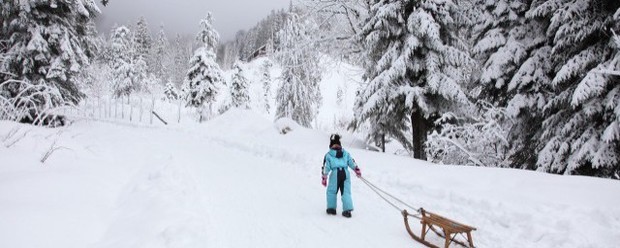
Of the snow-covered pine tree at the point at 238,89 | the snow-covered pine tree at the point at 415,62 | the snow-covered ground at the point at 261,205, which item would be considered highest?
the snow-covered pine tree at the point at 238,89

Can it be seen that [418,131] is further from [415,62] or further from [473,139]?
[415,62]

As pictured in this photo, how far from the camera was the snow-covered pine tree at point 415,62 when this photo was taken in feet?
37.2

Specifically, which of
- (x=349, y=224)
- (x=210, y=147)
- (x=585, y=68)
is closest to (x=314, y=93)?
(x=210, y=147)

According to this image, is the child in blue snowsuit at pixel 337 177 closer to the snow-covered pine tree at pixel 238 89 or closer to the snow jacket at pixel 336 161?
the snow jacket at pixel 336 161

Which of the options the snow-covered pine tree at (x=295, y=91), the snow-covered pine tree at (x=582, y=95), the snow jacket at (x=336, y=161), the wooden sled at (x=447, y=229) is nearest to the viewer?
the wooden sled at (x=447, y=229)

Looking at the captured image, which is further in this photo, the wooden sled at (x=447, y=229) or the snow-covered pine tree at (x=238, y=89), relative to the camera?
the snow-covered pine tree at (x=238, y=89)

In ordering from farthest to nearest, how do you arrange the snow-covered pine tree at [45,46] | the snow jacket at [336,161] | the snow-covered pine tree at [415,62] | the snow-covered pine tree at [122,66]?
the snow-covered pine tree at [122,66]
the snow-covered pine tree at [45,46]
the snow-covered pine tree at [415,62]
the snow jacket at [336,161]

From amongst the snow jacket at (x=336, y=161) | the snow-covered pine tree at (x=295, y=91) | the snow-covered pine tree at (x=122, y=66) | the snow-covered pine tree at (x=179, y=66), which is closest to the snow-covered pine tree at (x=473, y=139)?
the snow jacket at (x=336, y=161)

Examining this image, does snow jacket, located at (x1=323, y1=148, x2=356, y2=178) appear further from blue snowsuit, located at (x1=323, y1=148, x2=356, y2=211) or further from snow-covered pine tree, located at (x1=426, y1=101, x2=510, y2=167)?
snow-covered pine tree, located at (x1=426, y1=101, x2=510, y2=167)

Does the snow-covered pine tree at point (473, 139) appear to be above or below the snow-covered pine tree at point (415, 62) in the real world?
below

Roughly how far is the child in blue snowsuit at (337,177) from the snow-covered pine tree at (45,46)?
1609cm

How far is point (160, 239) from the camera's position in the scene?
4746 millimetres

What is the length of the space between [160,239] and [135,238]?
0.96 ft

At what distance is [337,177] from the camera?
7.09 m
